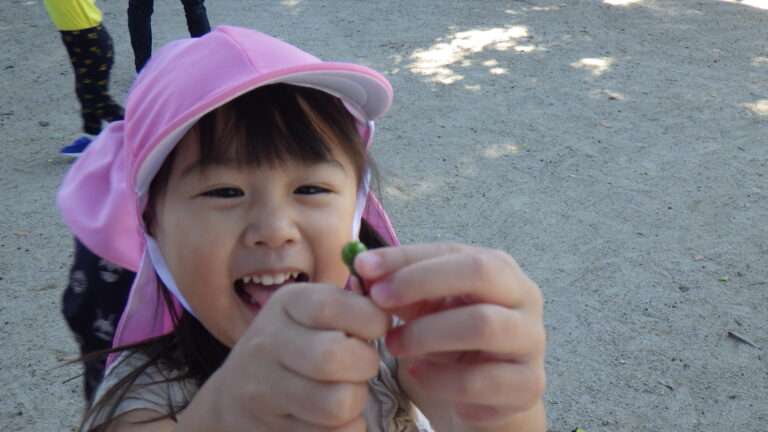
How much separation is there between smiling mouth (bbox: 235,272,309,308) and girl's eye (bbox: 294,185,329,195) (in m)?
0.15

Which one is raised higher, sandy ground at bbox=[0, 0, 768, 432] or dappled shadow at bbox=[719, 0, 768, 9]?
dappled shadow at bbox=[719, 0, 768, 9]

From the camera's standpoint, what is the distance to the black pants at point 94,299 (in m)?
1.87

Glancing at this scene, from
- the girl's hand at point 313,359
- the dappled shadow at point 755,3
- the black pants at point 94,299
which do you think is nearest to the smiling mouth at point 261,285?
the girl's hand at point 313,359

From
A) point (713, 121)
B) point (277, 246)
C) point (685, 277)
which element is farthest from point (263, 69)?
point (713, 121)

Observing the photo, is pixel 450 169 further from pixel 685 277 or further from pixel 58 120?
pixel 58 120

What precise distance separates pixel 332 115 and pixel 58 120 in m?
3.64

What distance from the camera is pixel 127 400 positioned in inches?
55.2

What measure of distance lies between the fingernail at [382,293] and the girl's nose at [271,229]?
0.43 meters

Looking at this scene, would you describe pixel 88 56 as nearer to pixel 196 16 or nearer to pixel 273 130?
pixel 196 16

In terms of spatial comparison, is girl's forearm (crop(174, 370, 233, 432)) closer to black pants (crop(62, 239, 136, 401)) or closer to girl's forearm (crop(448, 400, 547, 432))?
girl's forearm (crop(448, 400, 547, 432))

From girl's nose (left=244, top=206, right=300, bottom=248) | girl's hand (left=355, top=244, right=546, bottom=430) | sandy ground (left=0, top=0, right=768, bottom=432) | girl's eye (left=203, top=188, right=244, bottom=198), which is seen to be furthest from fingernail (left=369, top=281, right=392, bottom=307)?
sandy ground (left=0, top=0, right=768, bottom=432)

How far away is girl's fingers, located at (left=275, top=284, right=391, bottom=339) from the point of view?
2.95 ft

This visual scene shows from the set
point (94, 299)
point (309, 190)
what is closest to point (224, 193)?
point (309, 190)

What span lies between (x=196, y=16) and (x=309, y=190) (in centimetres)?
387
